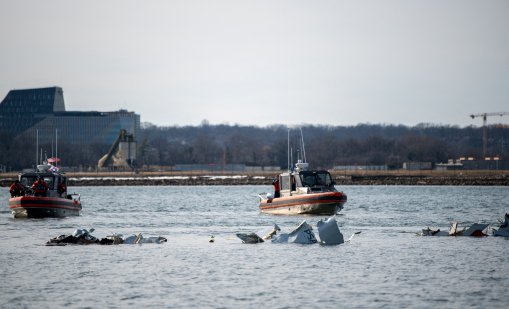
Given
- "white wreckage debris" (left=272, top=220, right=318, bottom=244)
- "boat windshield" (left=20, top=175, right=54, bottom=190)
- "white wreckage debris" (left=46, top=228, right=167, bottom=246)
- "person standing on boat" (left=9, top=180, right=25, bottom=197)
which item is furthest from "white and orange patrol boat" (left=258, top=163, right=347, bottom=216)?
"white wreckage debris" (left=46, top=228, right=167, bottom=246)

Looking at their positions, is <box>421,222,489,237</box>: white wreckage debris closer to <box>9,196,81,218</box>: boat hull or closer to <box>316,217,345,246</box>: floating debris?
<box>316,217,345,246</box>: floating debris

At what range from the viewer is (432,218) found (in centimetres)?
6675

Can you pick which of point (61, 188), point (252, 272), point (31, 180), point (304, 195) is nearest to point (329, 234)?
point (252, 272)

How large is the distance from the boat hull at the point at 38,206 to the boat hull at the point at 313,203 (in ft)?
49.5

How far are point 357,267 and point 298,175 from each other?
30.4m

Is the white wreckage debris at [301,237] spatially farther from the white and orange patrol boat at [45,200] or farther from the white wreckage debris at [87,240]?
the white and orange patrol boat at [45,200]

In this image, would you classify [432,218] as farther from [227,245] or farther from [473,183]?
[473,183]

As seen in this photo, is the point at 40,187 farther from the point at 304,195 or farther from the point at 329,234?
the point at 329,234

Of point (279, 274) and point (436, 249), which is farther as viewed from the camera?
point (436, 249)

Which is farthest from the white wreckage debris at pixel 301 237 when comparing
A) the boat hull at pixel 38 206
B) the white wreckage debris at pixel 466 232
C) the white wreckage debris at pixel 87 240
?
the boat hull at pixel 38 206

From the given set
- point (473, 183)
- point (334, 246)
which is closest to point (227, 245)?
point (334, 246)

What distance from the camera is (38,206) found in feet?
210

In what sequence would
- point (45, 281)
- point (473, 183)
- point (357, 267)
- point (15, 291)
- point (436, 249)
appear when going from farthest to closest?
point (473, 183) < point (436, 249) < point (357, 267) < point (45, 281) < point (15, 291)

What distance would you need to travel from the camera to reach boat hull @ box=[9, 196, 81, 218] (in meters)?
63.7
